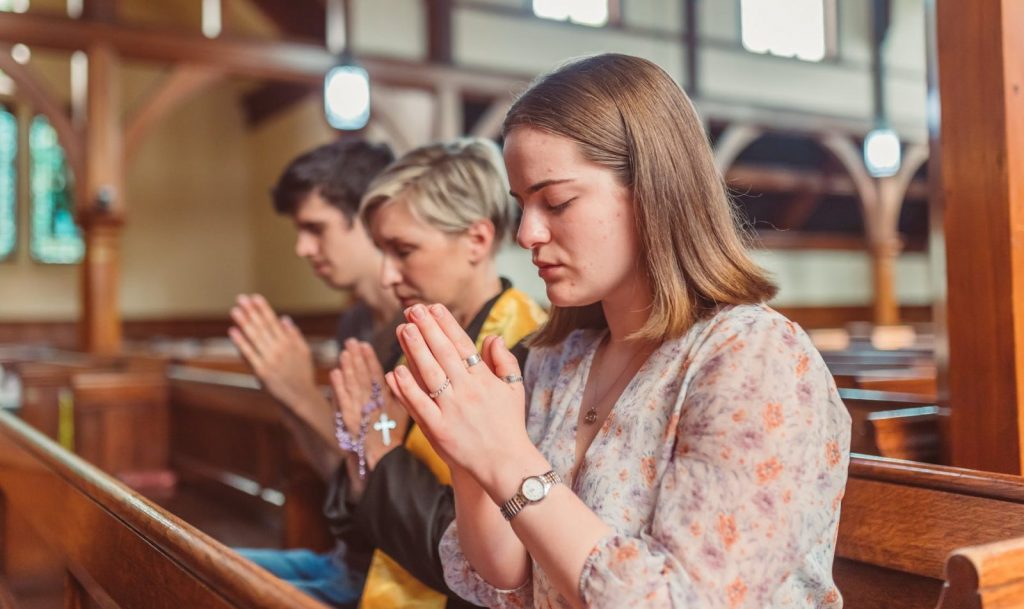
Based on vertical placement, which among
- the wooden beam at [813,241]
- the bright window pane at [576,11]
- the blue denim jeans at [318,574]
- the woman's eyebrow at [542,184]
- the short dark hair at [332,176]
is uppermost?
the bright window pane at [576,11]

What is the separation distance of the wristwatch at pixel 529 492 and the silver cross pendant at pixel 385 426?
28.7 inches

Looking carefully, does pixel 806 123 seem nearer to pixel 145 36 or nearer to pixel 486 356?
pixel 145 36

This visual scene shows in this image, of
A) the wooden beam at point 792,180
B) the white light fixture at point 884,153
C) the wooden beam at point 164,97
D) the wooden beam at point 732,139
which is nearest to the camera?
Result: the wooden beam at point 164,97

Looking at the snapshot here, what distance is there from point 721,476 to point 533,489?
0.20m

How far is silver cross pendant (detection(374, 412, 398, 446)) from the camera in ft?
5.80

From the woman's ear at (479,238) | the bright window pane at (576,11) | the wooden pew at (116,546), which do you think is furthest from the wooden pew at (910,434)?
the bright window pane at (576,11)

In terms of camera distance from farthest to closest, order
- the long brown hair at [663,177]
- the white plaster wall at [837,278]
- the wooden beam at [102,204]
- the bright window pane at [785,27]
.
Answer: the white plaster wall at [837,278] < the bright window pane at [785,27] < the wooden beam at [102,204] < the long brown hair at [663,177]

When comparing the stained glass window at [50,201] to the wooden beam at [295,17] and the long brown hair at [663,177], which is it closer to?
the wooden beam at [295,17]

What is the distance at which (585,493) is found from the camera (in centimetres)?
119

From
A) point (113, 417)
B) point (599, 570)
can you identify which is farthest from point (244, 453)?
point (599, 570)

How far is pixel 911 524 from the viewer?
143 centimetres

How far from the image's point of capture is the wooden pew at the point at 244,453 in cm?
279

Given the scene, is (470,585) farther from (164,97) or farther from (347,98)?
(164,97)

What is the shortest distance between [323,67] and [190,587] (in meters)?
7.91
